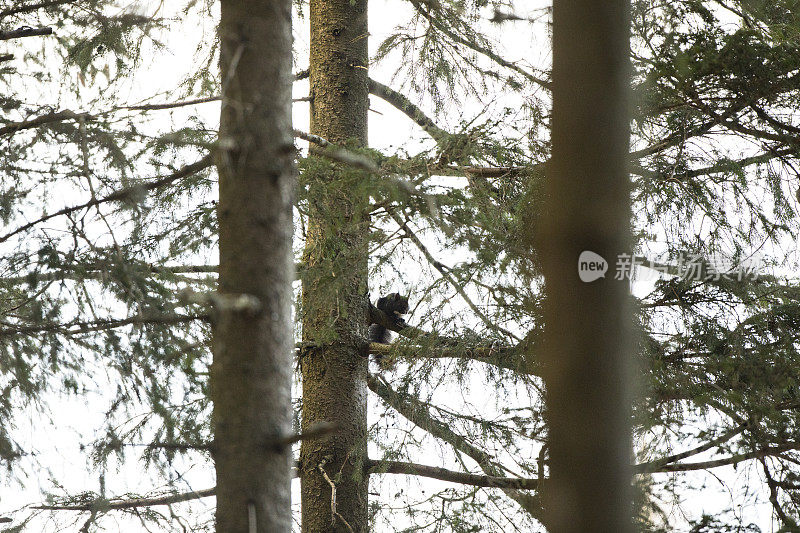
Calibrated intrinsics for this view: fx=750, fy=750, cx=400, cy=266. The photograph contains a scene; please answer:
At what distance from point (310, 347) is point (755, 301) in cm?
320

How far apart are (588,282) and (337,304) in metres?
3.41

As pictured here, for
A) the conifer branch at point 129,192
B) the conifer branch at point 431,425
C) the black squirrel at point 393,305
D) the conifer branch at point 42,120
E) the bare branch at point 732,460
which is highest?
the conifer branch at point 42,120

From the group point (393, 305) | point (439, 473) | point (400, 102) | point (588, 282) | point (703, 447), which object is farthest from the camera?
point (400, 102)

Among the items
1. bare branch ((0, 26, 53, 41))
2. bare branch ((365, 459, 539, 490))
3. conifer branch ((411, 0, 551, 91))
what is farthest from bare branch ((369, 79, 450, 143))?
bare branch ((0, 26, 53, 41))

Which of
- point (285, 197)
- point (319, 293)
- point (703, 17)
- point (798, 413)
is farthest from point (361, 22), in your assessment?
point (798, 413)

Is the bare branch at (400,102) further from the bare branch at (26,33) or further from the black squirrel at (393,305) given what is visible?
the bare branch at (26,33)

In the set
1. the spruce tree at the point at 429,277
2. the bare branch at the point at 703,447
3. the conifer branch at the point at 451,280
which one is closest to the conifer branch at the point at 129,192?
the spruce tree at the point at 429,277

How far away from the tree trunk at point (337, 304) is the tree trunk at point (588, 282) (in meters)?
2.71

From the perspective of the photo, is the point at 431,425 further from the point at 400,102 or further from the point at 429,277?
the point at 400,102

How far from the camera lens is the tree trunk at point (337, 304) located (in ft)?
16.3

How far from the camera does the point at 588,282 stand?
1811 millimetres

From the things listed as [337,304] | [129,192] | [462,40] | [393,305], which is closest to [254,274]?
[129,192]

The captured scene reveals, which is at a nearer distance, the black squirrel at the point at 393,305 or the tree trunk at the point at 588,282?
the tree trunk at the point at 588,282

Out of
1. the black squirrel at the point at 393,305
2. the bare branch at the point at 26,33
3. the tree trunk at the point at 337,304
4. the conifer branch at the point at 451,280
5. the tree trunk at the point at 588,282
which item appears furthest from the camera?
the black squirrel at the point at 393,305
